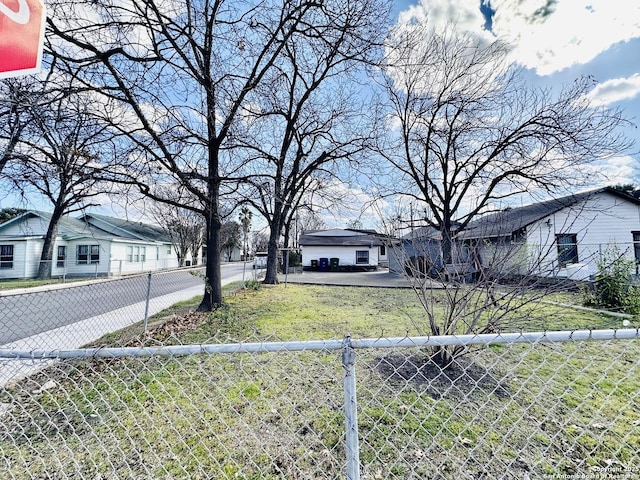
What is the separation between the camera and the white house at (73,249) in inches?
766

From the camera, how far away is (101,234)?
2300cm

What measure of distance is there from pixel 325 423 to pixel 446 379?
65.8 inches

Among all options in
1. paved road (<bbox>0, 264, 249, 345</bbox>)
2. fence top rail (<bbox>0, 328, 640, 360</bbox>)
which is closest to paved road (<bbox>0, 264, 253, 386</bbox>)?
paved road (<bbox>0, 264, 249, 345</bbox>)

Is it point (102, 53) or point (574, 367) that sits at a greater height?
point (102, 53)

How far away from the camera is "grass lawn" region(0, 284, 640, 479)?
203cm

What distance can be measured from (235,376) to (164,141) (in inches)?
204

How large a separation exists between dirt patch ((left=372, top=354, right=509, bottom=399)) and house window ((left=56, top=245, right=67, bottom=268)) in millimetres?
26317

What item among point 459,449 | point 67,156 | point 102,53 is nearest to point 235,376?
point 459,449

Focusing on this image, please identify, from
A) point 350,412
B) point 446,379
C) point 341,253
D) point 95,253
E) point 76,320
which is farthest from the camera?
point 341,253

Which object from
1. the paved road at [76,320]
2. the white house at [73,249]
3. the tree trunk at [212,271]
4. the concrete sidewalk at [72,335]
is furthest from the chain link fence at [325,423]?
the white house at [73,249]

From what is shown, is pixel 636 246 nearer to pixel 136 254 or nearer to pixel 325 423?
pixel 325 423

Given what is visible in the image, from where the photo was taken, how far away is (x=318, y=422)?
2.58 meters

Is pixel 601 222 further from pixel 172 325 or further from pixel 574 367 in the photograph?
pixel 172 325

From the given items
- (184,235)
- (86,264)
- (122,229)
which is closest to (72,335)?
(86,264)
